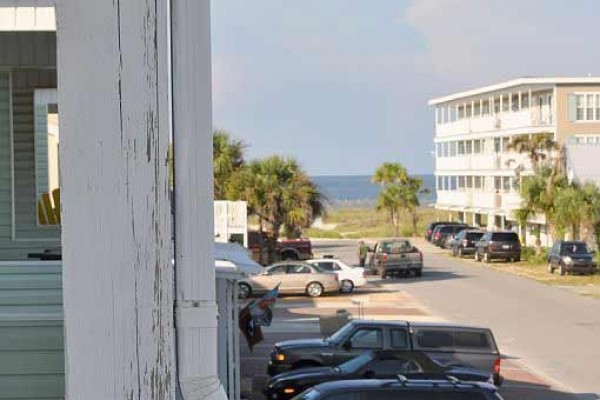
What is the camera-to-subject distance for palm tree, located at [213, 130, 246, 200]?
43.6 m

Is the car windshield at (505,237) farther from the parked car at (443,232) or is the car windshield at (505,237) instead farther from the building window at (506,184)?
the parked car at (443,232)

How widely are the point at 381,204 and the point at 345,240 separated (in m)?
4.94

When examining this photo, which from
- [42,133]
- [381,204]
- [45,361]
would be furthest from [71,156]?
[381,204]

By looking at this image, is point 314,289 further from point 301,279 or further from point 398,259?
point 398,259

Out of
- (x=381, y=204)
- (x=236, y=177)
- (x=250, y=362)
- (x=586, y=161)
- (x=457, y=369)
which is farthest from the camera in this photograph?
(x=381, y=204)

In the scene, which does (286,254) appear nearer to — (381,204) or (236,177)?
(236,177)

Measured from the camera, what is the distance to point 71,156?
2410mm

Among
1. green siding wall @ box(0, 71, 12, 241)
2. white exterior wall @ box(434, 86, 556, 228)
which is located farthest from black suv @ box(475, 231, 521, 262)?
green siding wall @ box(0, 71, 12, 241)

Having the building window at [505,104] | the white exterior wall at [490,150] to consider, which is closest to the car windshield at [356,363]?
the white exterior wall at [490,150]

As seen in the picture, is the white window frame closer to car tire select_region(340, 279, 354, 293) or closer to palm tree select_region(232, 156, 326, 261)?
palm tree select_region(232, 156, 326, 261)

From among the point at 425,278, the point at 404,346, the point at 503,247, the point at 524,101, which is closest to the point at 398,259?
the point at 425,278

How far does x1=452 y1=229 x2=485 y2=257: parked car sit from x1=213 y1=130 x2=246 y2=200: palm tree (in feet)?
53.6

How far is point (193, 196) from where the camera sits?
297 cm

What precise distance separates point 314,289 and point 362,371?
20.9m
